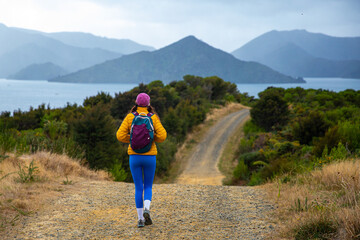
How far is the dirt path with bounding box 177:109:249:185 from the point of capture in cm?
1794

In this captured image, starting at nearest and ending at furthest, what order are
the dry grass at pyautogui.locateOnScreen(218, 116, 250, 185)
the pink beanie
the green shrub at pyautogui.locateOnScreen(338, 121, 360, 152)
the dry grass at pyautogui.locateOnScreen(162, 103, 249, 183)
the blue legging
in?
the blue legging < the pink beanie < the green shrub at pyautogui.locateOnScreen(338, 121, 360, 152) < the dry grass at pyautogui.locateOnScreen(218, 116, 250, 185) < the dry grass at pyautogui.locateOnScreen(162, 103, 249, 183)

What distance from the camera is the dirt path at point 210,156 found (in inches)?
706

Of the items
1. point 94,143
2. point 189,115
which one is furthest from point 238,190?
point 189,115

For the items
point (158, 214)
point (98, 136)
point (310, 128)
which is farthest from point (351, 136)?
point (98, 136)

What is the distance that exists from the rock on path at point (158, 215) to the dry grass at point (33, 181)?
0.29m

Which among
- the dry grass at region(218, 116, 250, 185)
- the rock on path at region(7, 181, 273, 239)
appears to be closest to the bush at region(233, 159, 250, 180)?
the dry grass at region(218, 116, 250, 185)

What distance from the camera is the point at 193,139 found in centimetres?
2991

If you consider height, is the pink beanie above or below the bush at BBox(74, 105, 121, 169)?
above

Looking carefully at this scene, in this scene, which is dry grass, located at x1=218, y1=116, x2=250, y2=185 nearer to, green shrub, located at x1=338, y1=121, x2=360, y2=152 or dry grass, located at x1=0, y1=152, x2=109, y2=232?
green shrub, located at x1=338, y1=121, x2=360, y2=152

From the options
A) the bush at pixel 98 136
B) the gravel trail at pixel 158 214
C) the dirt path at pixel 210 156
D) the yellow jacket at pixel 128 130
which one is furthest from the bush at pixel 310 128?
the yellow jacket at pixel 128 130

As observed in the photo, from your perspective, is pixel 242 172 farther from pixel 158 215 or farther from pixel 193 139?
pixel 193 139

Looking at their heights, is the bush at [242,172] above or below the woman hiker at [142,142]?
below

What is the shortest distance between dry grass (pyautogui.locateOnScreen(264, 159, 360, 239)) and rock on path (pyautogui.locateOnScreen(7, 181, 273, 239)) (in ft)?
1.24

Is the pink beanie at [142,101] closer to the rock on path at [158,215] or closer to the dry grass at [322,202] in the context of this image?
the rock on path at [158,215]
